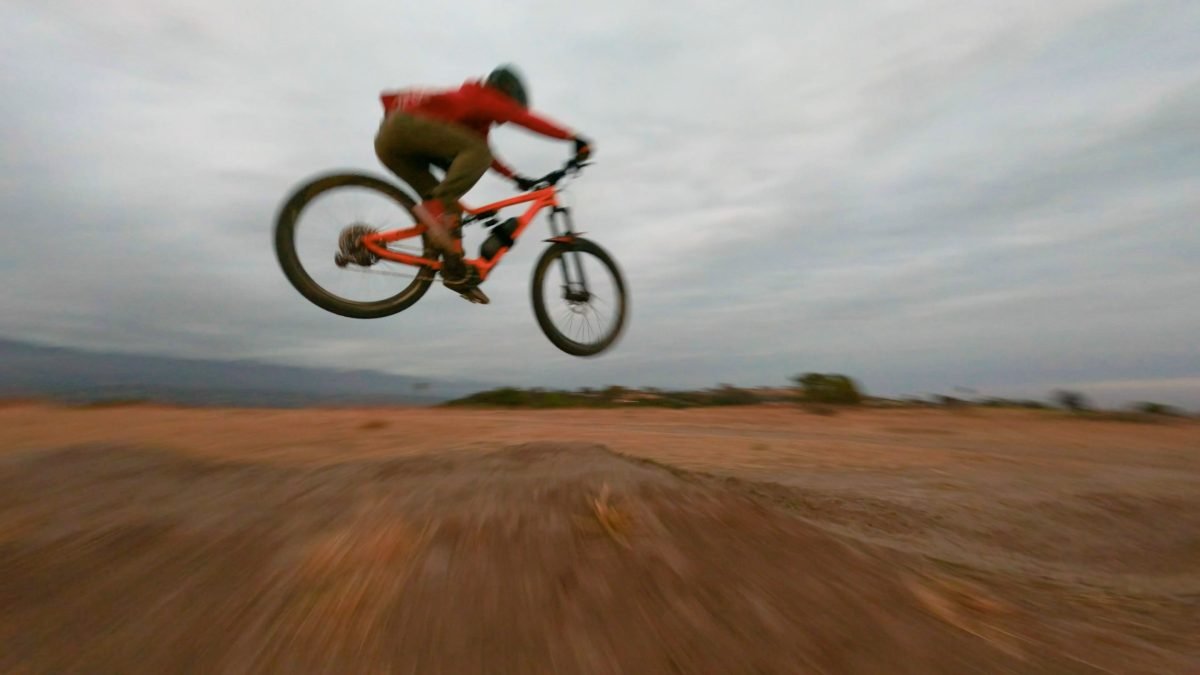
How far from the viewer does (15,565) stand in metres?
1.77

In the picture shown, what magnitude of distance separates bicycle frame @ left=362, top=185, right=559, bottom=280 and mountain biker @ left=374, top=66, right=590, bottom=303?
4.9 inches

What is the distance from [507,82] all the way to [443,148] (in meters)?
0.62

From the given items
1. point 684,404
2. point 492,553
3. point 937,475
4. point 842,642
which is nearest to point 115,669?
point 492,553

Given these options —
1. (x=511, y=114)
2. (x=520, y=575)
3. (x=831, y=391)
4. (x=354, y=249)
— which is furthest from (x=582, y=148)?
(x=831, y=391)

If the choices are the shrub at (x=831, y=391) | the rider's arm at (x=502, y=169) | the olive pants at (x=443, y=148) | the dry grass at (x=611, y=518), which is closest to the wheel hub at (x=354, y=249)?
the olive pants at (x=443, y=148)

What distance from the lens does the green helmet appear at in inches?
156

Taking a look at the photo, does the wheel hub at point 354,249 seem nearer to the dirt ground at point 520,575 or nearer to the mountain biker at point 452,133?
the mountain biker at point 452,133

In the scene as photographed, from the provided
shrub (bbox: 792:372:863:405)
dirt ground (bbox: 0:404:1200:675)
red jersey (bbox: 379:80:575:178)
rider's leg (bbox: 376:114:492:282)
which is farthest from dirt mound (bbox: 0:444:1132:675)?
shrub (bbox: 792:372:863:405)

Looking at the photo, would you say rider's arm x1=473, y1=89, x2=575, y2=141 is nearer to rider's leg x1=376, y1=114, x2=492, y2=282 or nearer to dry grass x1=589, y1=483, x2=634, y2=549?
rider's leg x1=376, y1=114, x2=492, y2=282

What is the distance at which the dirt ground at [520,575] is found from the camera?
1.45 m

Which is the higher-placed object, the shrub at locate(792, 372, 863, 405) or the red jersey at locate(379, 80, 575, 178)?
the red jersey at locate(379, 80, 575, 178)

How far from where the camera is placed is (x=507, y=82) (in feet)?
13.0

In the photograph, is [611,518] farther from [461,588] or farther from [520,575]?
[461,588]

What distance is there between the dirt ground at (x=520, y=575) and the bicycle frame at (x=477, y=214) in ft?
4.35
